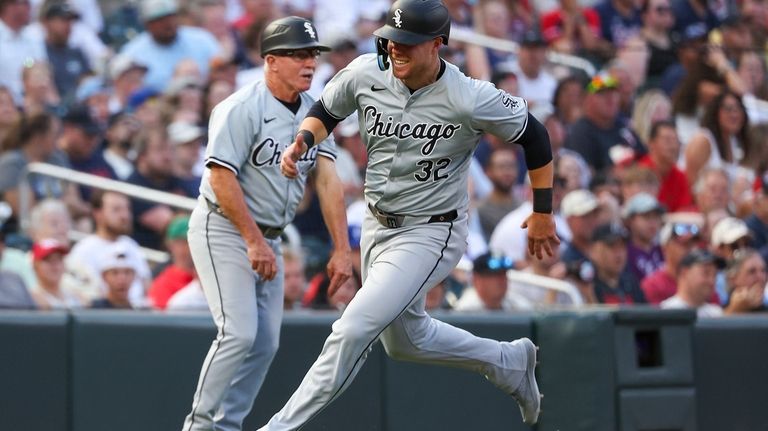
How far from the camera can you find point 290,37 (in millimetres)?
5953

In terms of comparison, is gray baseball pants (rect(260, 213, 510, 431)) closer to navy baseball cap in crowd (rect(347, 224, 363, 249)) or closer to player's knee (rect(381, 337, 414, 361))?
player's knee (rect(381, 337, 414, 361))

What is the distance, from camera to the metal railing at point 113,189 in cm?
925

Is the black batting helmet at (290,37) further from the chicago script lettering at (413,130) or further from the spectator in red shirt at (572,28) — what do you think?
the spectator in red shirt at (572,28)

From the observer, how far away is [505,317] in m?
6.93

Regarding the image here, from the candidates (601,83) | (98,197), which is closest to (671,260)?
(601,83)

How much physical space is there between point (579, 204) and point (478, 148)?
1393mm

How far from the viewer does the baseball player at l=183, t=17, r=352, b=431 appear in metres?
5.82

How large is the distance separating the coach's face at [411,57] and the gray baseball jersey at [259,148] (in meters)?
0.84

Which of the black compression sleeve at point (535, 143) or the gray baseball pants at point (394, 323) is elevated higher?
the black compression sleeve at point (535, 143)

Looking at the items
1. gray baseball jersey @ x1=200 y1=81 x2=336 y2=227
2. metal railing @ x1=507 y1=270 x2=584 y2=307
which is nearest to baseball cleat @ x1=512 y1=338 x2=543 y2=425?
gray baseball jersey @ x1=200 y1=81 x2=336 y2=227

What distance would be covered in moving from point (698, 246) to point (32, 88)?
5.08m

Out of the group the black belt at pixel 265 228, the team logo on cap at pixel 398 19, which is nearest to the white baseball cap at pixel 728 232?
the black belt at pixel 265 228

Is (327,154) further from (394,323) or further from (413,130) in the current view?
(394,323)

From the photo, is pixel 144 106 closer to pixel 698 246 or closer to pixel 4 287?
pixel 4 287
